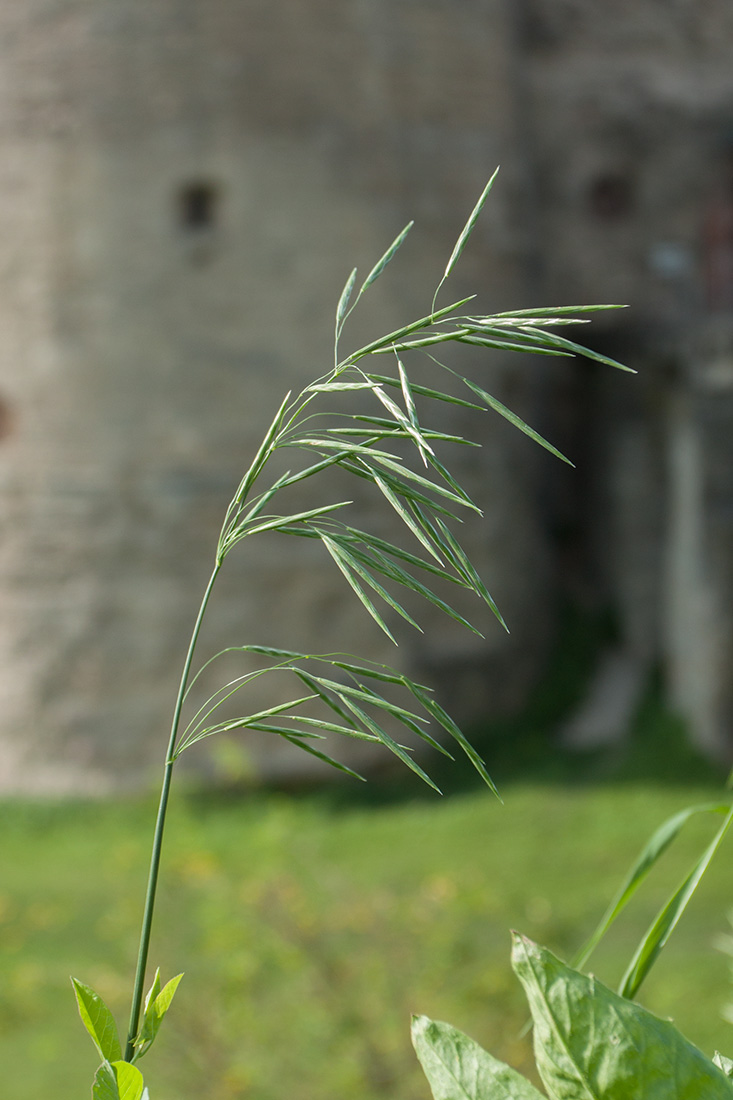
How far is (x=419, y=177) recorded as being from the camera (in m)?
9.55

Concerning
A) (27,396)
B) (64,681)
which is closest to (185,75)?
(27,396)

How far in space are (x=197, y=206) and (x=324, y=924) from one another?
5.81 metres

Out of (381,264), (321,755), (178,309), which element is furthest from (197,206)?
(321,755)

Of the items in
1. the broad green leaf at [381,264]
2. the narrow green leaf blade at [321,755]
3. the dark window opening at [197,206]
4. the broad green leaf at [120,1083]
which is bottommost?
the broad green leaf at [120,1083]

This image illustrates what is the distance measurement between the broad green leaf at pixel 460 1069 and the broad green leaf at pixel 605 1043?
0.03m

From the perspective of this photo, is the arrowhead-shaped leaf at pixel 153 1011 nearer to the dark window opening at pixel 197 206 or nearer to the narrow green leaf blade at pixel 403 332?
the narrow green leaf blade at pixel 403 332

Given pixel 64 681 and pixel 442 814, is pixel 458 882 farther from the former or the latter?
pixel 64 681

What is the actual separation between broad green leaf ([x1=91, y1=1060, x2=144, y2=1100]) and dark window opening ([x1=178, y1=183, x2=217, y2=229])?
342 inches

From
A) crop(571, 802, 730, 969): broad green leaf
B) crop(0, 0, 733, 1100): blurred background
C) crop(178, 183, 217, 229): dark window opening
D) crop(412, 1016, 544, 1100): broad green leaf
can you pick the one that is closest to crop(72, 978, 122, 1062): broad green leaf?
crop(412, 1016, 544, 1100): broad green leaf

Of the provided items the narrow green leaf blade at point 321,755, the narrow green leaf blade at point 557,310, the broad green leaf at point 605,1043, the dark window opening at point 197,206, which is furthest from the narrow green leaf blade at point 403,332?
the dark window opening at point 197,206

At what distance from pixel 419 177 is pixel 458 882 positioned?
5.40 metres

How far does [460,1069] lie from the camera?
87cm

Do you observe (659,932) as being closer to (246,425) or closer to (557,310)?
(557,310)

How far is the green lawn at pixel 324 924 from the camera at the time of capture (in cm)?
488
